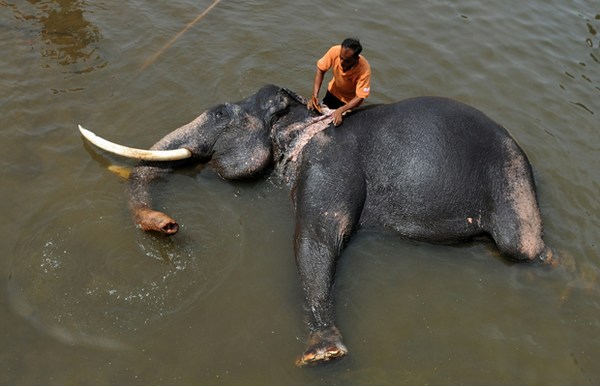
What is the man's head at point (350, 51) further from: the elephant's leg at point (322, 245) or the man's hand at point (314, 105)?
the elephant's leg at point (322, 245)

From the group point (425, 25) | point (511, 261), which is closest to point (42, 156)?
point (511, 261)

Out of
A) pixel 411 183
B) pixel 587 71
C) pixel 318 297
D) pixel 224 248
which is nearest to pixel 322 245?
pixel 318 297

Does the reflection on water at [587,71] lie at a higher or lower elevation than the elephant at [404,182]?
higher

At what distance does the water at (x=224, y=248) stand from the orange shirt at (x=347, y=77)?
3.58 ft

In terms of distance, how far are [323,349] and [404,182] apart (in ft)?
6.06

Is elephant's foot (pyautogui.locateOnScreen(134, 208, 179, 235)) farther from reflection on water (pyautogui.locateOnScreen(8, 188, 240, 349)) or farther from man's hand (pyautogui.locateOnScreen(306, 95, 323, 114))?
man's hand (pyautogui.locateOnScreen(306, 95, 323, 114))

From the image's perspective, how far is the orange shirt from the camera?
5809 mm

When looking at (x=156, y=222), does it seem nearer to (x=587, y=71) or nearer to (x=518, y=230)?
(x=518, y=230)

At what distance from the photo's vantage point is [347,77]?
5.98 metres

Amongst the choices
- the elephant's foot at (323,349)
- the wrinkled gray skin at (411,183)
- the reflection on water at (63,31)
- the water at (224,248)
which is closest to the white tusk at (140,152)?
the wrinkled gray skin at (411,183)

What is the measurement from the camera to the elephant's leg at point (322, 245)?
421 cm

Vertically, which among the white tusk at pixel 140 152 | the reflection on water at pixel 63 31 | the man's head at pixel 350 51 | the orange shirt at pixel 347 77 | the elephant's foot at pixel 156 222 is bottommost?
the elephant's foot at pixel 156 222

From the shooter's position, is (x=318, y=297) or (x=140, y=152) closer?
(x=318, y=297)

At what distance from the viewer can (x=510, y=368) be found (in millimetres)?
4414
